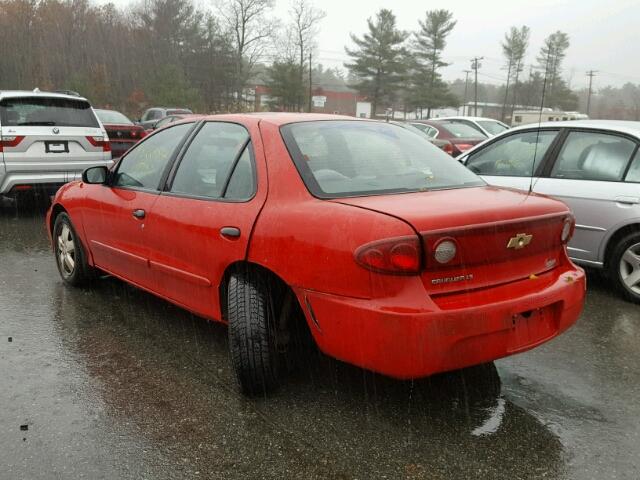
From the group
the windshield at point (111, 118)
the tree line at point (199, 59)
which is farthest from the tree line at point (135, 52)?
the windshield at point (111, 118)

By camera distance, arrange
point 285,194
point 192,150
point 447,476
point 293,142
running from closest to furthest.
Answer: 1. point 447,476
2. point 285,194
3. point 293,142
4. point 192,150

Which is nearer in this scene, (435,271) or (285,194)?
(435,271)

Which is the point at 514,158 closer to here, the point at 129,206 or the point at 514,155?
the point at 514,155

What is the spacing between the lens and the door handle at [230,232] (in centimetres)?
316

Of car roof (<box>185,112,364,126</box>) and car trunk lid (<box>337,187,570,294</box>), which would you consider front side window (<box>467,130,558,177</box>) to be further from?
car trunk lid (<box>337,187,570,294</box>)

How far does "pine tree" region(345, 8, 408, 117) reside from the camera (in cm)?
5606

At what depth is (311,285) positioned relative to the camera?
278cm

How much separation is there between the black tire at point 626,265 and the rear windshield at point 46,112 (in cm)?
724

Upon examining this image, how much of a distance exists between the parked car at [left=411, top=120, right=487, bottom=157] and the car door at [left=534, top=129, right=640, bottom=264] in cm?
779

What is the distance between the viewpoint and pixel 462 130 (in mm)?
14492

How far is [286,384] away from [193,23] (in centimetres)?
5263

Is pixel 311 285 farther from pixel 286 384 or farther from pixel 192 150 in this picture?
pixel 192 150

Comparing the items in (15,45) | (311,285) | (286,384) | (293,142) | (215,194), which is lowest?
(286,384)

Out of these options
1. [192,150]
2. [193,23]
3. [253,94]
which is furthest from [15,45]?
[192,150]
